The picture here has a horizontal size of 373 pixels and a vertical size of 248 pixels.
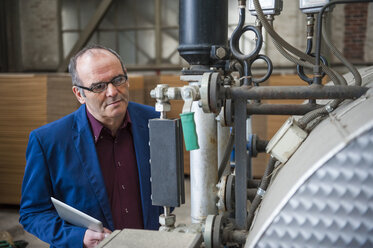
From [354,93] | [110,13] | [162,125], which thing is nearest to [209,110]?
[162,125]

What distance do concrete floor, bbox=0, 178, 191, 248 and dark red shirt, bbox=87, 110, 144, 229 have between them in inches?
71.0

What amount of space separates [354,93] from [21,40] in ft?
23.7

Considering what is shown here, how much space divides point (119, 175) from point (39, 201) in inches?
13.1

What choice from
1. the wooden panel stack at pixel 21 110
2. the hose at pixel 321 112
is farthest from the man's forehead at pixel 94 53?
the wooden panel stack at pixel 21 110

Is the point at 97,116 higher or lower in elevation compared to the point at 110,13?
lower

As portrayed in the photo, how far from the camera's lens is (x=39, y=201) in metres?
1.47

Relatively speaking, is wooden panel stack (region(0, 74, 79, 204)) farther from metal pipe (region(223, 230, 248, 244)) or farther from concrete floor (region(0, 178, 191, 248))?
metal pipe (region(223, 230, 248, 244))

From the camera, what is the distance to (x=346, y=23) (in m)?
5.80

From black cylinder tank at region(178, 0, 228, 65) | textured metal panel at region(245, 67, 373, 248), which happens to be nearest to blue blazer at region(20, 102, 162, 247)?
black cylinder tank at region(178, 0, 228, 65)

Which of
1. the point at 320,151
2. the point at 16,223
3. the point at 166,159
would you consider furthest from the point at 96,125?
the point at 16,223

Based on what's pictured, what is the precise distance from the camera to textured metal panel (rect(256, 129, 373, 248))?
23.2 inches

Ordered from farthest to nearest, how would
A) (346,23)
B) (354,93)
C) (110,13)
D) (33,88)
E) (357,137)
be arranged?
(110,13), (346,23), (33,88), (354,93), (357,137)

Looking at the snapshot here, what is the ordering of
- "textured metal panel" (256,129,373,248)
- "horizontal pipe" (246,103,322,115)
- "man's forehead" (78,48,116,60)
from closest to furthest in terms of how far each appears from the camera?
1. "textured metal panel" (256,129,373,248)
2. "horizontal pipe" (246,103,322,115)
3. "man's forehead" (78,48,116,60)

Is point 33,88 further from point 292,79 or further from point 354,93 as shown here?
point 354,93
